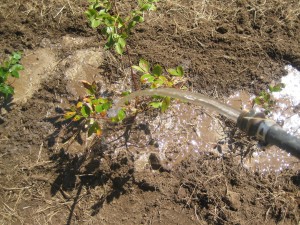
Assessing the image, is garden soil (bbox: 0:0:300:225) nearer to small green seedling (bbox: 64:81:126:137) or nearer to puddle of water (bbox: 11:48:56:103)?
puddle of water (bbox: 11:48:56:103)

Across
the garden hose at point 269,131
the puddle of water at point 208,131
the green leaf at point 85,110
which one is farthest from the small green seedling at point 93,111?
the garden hose at point 269,131

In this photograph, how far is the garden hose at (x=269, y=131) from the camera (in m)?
1.40

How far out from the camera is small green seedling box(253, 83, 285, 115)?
2201 mm

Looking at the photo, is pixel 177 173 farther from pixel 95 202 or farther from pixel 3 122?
pixel 3 122

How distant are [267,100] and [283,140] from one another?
84 centimetres

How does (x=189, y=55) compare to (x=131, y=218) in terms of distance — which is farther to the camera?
(x=189, y=55)

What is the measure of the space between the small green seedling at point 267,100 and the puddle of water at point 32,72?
148 cm

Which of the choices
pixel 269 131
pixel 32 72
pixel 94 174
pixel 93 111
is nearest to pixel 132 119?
pixel 93 111

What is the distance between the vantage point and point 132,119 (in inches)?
91.2

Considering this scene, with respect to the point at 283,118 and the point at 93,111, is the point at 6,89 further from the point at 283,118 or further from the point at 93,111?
the point at 283,118

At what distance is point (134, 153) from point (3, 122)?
0.93 m

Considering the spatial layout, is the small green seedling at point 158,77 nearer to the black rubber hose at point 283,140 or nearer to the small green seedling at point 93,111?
the small green seedling at point 93,111

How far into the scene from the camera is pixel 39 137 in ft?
7.49

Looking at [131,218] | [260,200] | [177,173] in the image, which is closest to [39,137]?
[131,218]
